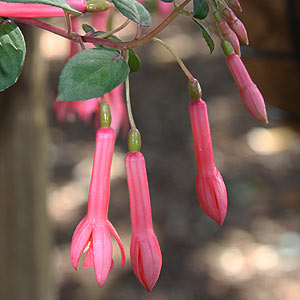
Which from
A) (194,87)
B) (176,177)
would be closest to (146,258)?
(194,87)

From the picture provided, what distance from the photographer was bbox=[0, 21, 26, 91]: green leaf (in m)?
0.34

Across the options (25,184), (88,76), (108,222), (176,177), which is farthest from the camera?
(176,177)

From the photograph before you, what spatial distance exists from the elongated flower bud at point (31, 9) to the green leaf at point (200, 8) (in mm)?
83

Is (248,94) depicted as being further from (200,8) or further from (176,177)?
(176,177)

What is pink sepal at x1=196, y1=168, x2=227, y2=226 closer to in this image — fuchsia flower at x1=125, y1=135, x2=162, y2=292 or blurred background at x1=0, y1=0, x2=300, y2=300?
fuchsia flower at x1=125, y1=135, x2=162, y2=292

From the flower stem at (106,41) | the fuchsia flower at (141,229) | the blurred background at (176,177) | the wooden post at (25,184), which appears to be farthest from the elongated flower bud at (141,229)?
the wooden post at (25,184)

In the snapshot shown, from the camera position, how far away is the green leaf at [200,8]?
14.5 inches

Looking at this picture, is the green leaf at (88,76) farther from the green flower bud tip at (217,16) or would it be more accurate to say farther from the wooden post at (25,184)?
the wooden post at (25,184)

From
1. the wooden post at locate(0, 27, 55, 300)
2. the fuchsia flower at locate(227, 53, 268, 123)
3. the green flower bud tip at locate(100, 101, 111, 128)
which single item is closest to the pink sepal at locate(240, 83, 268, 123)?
the fuchsia flower at locate(227, 53, 268, 123)

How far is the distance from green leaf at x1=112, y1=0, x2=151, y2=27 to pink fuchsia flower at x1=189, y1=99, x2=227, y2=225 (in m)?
0.09

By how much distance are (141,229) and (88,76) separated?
0.15 m

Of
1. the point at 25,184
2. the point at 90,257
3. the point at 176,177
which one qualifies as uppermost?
the point at 90,257

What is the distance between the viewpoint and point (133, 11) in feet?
1.21

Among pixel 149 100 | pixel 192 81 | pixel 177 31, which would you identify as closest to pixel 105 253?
pixel 192 81
